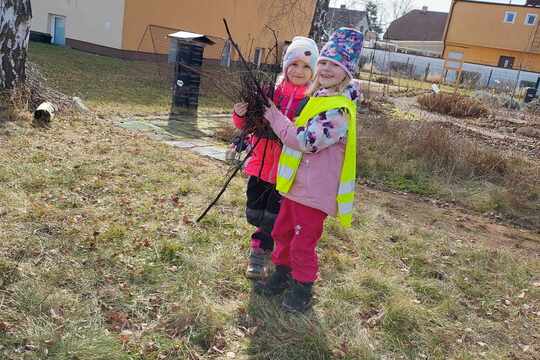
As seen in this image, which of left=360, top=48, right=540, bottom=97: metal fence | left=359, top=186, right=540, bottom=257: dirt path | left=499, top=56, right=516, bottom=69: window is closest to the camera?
left=359, top=186, right=540, bottom=257: dirt path

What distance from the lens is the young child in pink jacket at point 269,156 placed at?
9.08 ft

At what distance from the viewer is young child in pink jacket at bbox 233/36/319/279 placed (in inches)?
109

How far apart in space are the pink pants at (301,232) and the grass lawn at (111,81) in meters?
3.95

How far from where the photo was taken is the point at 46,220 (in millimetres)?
3441

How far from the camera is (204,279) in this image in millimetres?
3076

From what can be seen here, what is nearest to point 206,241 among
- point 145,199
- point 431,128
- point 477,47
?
point 145,199

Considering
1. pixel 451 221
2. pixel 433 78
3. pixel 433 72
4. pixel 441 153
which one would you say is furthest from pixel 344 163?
pixel 433 72

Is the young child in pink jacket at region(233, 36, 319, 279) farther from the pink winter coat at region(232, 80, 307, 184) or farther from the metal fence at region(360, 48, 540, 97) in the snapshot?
the metal fence at region(360, 48, 540, 97)

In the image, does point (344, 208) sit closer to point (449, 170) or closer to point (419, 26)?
point (449, 170)

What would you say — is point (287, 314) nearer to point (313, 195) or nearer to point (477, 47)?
point (313, 195)

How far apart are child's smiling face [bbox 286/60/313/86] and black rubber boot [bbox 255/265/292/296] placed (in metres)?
1.23

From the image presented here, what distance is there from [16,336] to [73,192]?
2.02 meters

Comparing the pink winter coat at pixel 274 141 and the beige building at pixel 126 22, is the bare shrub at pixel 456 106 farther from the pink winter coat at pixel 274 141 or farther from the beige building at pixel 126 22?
the pink winter coat at pixel 274 141

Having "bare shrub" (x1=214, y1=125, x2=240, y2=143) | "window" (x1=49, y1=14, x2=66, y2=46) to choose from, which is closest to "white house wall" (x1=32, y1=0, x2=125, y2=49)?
"window" (x1=49, y1=14, x2=66, y2=46)
